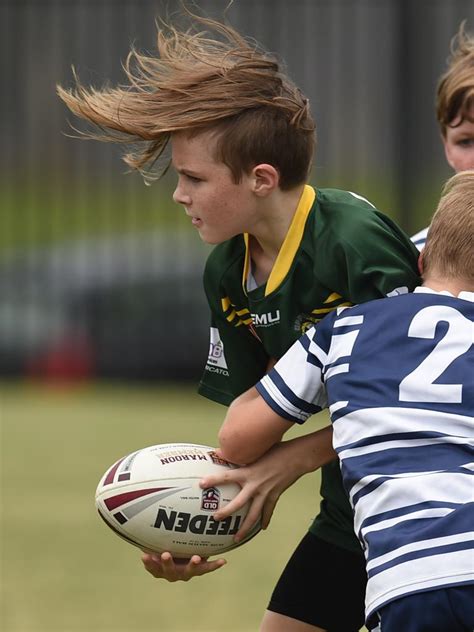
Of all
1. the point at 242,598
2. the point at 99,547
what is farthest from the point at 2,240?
the point at 242,598

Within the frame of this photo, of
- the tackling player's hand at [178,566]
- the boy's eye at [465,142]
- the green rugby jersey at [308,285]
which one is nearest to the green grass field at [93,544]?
the green rugby jersey at [308,285]

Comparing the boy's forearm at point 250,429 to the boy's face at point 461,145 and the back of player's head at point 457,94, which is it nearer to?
the boy's face at point 461,145

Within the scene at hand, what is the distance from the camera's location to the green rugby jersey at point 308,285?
315cm

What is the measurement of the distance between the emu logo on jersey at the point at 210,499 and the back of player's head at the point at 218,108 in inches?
30.9

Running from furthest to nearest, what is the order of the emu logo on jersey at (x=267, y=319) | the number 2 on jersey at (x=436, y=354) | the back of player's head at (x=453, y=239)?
1. the emu logo on jersey at (x=267, y=319)
2. the back of player's head at (x=453, y=239)
3. the number 2 on jersey at (x=436, y=354)

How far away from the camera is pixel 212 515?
3.27m

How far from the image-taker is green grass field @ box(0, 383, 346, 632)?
5539mm

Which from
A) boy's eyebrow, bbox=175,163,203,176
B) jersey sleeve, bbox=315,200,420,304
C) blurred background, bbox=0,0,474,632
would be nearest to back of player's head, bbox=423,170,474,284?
jersey sleeve, bbox=315,200,420,304

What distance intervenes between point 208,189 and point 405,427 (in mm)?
879

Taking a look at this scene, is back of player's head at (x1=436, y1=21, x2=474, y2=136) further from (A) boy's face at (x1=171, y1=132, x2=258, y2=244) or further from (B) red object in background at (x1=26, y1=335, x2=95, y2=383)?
(B) red object in background at (x1=26, y1=335, x2=95, y2=383)

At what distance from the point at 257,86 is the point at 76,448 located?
673cm

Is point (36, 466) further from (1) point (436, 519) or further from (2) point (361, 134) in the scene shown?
(2) point (361, 134)

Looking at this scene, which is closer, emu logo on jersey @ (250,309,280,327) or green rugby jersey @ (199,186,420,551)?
green rugby jersey @ (199,186,420,551)

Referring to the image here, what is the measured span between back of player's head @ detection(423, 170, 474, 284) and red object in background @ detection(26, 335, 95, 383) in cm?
1051
